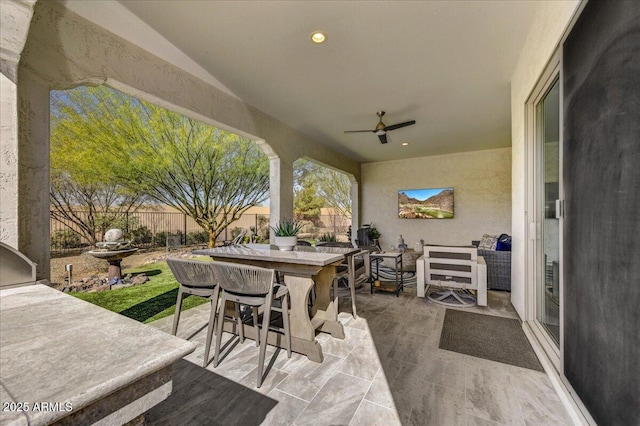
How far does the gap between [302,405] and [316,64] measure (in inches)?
129

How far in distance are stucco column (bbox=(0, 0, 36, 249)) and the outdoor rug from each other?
10.9ft

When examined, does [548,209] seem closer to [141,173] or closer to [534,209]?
[534,209]

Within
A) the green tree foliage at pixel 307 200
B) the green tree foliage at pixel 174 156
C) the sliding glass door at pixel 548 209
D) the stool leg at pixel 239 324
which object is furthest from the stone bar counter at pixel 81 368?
the green tree foliage at pixel 307 200

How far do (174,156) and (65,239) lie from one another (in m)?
2.58

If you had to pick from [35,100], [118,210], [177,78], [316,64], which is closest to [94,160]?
[118,210]

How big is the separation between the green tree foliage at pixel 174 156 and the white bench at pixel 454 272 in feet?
16.3

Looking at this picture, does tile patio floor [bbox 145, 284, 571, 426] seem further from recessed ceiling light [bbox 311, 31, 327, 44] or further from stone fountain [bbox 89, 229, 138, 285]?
stone fountain [bbox 89, 229, 138, 285]

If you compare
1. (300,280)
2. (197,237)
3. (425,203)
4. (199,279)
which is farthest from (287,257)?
(197,237)

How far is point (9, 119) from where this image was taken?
A: 5.15 ft

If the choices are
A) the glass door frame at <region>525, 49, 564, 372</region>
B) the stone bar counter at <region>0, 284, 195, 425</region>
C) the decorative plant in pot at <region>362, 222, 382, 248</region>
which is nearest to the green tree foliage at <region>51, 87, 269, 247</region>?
→ the decorative plant in pot at <region>362, 222, 382, 248</region>

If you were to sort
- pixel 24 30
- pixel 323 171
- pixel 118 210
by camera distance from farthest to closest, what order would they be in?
pixel 323 171 < pixel 118 210 < pixel 24 30

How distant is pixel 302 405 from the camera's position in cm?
172

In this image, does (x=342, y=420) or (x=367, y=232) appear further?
(x=367, y=232)

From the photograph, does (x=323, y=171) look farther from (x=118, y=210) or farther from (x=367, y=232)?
(x=118, y=210)
